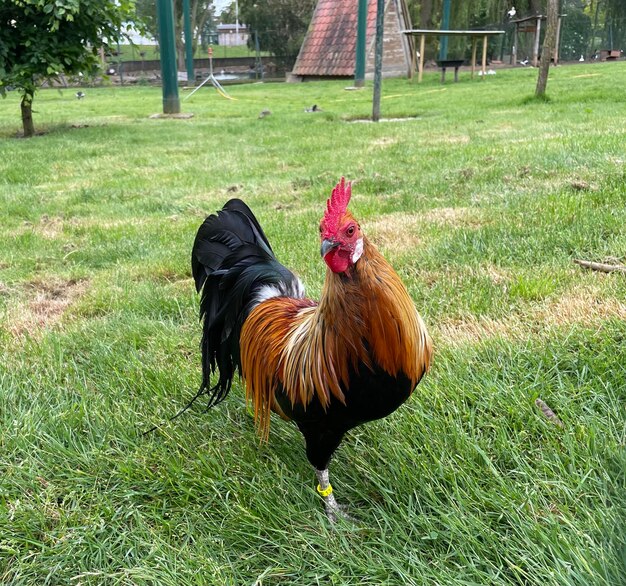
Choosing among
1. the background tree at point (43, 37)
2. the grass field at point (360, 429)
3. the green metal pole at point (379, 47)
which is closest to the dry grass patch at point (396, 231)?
the grass field at point (360, 429)

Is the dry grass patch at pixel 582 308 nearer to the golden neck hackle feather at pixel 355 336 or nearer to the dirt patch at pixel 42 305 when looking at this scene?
the golden neck hackle feather at pixel 355 336

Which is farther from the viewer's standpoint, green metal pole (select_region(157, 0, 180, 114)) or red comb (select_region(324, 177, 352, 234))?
green metal pole (select_region(157, 0, 180, 114))

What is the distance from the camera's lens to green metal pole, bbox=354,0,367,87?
711 inches

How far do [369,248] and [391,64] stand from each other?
23.3 meters

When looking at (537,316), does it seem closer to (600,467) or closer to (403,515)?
(600,467)

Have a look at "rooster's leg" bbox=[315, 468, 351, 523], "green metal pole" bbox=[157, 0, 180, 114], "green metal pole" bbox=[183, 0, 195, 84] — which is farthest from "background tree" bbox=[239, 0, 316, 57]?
"rooster's leg" bbox=[315, 468, 351, 523]

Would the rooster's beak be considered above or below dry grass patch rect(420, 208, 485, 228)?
above

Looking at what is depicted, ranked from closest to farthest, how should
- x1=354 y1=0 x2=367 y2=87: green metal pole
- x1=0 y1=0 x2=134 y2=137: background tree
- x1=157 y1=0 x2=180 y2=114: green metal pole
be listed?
x1=0 y1=0 x2=134 y2=137: background tree
x1=157 y1=0 x2=180 y2=114: green metal pole
x1=354 y1=0 x2=367 y2=87: green metal pole

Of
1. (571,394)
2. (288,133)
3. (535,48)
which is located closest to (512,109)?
(288,133)

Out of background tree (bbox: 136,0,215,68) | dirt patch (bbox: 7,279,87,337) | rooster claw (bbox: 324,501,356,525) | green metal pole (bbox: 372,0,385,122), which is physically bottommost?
rooster claw (bbox: 324,501,356,525)

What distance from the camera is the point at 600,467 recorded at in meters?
1.60

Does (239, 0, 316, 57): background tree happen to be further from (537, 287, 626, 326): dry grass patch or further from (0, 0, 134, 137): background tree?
(537, 287, 626, 326): dry grass patch

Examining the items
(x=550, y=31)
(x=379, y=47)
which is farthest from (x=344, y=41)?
(x=550, y=31)

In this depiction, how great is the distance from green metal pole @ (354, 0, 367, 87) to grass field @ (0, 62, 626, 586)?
598 inches
